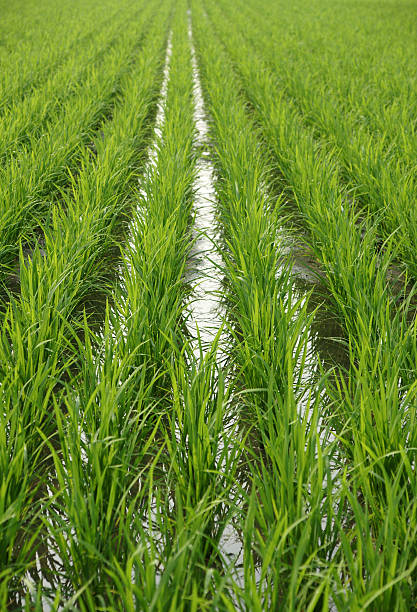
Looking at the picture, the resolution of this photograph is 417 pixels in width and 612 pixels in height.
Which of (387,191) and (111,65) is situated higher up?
(111,65)

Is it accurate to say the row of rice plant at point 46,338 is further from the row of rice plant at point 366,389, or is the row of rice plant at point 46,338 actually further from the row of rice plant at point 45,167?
the row of rice plant at point 366,389

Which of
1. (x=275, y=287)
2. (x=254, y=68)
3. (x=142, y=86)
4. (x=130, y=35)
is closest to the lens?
(x=275, y=287)

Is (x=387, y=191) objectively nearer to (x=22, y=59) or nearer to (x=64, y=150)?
(x=64, y=150)

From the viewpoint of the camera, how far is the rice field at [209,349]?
43.9 inches

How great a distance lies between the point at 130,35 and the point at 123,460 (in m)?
9.35

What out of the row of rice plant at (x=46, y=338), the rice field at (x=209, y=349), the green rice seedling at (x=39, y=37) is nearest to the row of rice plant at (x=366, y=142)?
the rice field at (x=209, y=349)

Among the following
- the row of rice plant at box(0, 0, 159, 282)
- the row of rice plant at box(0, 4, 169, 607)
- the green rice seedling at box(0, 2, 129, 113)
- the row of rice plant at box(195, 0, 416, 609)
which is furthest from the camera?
the green rice seedling at box(0, 2, 129, 113)

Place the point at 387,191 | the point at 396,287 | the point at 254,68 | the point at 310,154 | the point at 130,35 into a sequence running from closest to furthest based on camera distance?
the point at 396,287
the point at 387,191
the point at 310,154
the point at 254,68
the point at 130,35

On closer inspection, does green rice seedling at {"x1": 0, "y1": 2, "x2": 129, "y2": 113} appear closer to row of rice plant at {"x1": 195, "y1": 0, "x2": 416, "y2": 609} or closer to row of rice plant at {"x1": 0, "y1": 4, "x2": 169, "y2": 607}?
row of rice plant at {"x1": 0, "y1": 4, "x2": 169, "y2": 607}

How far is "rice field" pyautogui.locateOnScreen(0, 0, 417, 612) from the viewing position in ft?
3.66

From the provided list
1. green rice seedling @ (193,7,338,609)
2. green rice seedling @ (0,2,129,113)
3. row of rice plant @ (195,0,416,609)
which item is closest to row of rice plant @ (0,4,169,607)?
green rice seedling @ (193,7,338,609)

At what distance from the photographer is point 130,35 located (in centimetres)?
916

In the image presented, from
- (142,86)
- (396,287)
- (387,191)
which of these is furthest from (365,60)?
(396,287)

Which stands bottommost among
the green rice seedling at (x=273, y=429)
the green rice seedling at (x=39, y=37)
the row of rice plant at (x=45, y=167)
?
the green rice seedling at (x=273, y=429)
